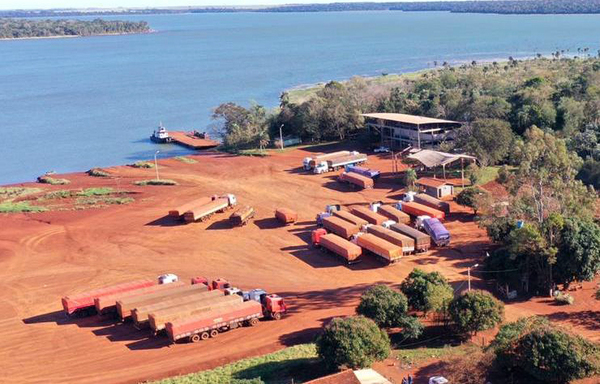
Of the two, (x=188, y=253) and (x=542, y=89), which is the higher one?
(x=542, y=89)

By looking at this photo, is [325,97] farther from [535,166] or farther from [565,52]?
[565,52]

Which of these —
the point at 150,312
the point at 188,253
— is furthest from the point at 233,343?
the point at 188,253

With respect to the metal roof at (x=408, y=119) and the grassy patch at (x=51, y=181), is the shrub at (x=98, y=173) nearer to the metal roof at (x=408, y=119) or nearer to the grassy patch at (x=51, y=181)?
the grassy patch at (x=51, y=181)

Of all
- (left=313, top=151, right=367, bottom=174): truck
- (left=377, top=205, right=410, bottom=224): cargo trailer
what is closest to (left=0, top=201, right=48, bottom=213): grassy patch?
(left=313, top=151, right=367, bottom=174): truck

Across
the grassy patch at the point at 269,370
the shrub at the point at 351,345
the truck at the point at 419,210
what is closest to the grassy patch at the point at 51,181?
the truck at the point at 419,210

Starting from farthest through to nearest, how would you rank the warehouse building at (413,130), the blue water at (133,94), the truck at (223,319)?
the blue water at (133,94)
the warehouse building at (413,130)
the truck at (223,319)

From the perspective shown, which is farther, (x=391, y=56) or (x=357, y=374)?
(x=391, y=56)
